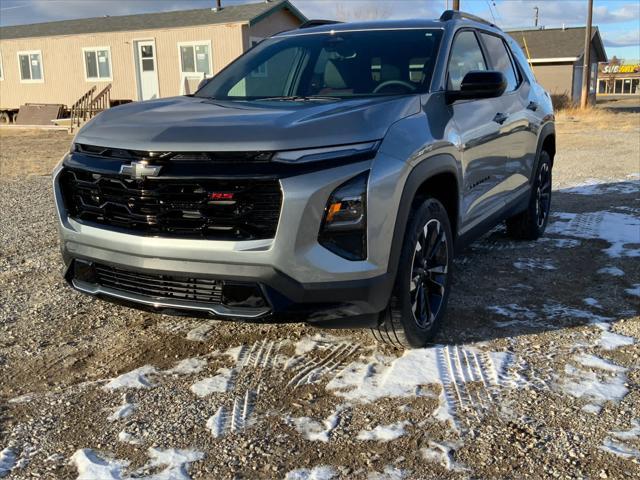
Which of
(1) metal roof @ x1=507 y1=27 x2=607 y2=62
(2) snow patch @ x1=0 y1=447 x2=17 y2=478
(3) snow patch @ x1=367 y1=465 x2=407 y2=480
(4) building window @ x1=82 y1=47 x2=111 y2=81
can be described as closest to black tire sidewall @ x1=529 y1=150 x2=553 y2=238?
(3) snow patch @ x1=367 y1=465 x2=407 y2=480

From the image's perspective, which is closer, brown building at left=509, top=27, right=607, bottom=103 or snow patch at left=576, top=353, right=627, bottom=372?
snow patch at left=576, top=353, right=627, bottom=372

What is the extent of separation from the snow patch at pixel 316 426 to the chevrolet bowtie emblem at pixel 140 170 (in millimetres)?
1308

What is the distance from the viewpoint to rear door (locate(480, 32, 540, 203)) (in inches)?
196

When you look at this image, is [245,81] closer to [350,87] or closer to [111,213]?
[350,87]

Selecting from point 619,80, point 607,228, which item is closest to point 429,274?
point 607,228

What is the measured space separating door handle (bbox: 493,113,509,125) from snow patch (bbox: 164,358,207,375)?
8.73 ft

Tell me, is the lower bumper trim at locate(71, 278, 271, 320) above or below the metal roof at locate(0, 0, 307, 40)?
below

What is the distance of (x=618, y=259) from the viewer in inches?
216

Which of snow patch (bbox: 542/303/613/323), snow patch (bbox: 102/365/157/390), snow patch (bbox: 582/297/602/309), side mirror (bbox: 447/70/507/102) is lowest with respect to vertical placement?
snow patch (bbox: 582/297/602/309)

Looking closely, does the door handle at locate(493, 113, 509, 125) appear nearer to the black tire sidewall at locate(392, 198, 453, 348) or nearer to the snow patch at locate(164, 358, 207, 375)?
the black tire sidewall at locate(392, 198, 453, 348)

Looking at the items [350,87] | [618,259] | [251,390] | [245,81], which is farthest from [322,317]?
[618,259]

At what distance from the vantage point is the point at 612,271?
203 inches

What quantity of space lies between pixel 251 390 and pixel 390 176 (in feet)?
4.17

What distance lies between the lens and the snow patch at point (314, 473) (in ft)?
8.25
